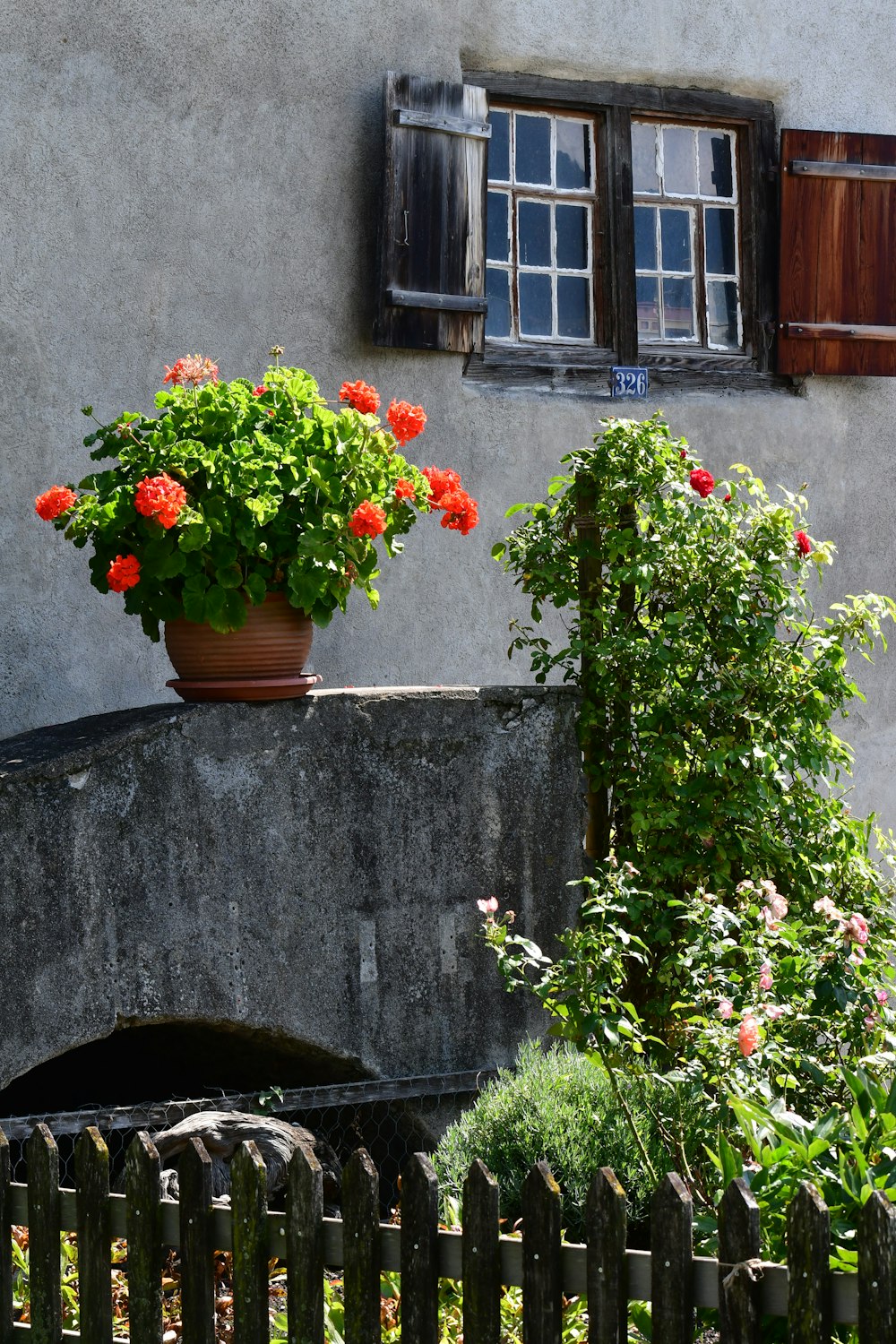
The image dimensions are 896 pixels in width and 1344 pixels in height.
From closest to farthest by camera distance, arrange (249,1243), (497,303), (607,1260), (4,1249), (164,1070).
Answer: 1. (607,1260)
2. (249,1243)
3. (4,1249)
4. (164,1070)
5. (497,303)

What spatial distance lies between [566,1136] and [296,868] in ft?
3.81

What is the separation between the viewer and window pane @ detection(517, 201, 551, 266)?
6480mm

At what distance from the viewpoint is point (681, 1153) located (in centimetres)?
349

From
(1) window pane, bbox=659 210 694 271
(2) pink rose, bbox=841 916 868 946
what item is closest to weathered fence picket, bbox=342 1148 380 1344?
(2) pink rose, bbox=841 916 868 946

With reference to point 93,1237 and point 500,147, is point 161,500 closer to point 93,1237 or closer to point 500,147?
point 93,1237

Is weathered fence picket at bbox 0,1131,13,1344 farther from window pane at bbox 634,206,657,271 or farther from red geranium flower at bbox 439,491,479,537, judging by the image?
window pane at bbox 634,206,657,271

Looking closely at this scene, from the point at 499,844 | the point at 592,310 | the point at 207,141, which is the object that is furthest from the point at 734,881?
the point at 207,141

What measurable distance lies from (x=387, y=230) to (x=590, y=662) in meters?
A: 1.99

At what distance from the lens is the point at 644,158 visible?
6.72 metres

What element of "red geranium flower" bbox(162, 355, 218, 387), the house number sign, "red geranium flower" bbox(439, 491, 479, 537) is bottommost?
"red geranium flower" bbox(439, 491, 479, 537)

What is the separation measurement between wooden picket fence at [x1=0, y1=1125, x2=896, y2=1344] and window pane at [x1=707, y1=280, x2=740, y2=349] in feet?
16.0

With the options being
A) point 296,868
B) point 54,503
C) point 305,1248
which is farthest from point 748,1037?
point 54,503

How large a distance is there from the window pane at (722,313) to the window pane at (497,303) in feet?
3.16

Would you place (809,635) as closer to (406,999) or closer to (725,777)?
(725,777)
